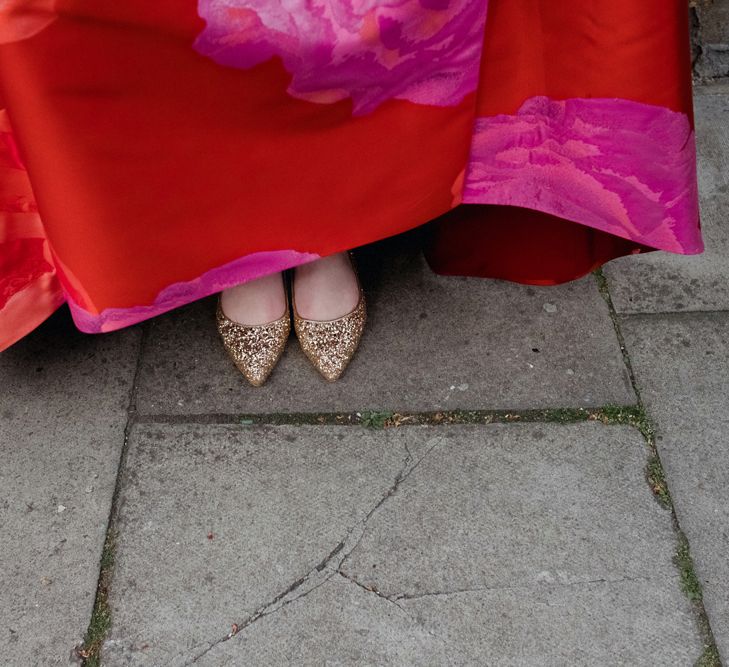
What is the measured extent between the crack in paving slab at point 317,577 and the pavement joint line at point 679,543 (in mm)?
404

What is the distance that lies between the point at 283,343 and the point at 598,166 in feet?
2.08

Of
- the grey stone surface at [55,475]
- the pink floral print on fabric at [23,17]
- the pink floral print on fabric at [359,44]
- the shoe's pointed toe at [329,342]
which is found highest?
the pink floral print on fabric at [23,17]

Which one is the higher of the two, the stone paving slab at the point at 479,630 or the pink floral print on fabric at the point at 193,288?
the pink floral print on fabric at the point at 193,288

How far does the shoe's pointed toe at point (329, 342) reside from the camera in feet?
4.59

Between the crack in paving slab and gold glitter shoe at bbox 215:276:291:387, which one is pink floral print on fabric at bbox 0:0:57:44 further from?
the crack in paving slab

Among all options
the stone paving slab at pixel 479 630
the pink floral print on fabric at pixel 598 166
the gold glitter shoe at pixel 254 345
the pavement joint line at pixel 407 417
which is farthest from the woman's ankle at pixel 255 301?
the stone paving slab at pixel 479 630

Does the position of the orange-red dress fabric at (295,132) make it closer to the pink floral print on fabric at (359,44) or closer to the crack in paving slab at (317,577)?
the pink floral print on fabric at (359,44)

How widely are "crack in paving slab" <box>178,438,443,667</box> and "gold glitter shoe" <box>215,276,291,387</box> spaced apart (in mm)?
332

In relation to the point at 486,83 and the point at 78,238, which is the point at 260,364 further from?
the point at 486,83

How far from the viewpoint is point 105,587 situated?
113cm

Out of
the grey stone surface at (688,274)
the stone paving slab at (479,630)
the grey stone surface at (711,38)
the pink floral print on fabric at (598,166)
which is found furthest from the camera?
the grey stone surface at (711,38)

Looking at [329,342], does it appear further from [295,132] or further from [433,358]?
[295,132]

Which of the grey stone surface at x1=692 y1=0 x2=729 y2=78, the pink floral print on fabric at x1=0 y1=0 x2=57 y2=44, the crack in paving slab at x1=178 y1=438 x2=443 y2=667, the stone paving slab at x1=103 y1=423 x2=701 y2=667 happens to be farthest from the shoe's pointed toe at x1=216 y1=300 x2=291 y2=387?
the grey stone surface at x1=692 y1=0 x2=729 y2=78

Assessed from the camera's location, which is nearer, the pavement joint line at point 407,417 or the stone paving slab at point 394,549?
the stone paving slab at point 394,549
